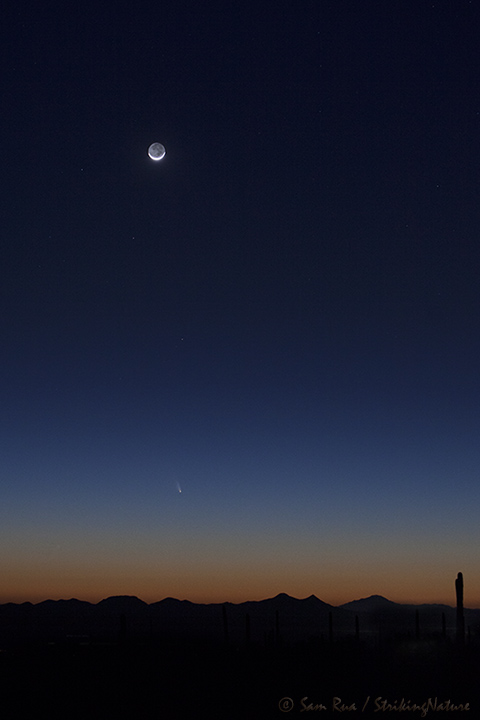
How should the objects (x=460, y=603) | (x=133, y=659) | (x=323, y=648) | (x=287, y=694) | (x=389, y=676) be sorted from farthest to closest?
(x=460, y=603) < (x=323, y=648) < (x=389, y=676) < (x=133, y=659) < (x=287, y=694)

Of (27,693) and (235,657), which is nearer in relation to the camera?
(27,693)

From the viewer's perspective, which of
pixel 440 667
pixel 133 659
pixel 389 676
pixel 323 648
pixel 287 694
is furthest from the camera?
pixel 323 648

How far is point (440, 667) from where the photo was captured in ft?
92.7

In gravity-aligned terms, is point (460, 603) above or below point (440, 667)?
above

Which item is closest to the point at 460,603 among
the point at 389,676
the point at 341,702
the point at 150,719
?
the point at 389,676

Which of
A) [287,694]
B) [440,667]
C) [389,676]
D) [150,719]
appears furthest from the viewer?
[440,667]

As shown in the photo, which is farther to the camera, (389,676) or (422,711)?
(389,676)

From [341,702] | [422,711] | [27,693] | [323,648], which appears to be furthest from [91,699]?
[323,648]

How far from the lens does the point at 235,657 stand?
1064 inches

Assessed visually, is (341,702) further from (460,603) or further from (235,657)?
(460,603)

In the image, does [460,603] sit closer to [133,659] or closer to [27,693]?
[133,659]

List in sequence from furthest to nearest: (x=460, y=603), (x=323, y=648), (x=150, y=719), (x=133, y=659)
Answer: (x=460, y=603)
(x=323, y=648)
(x=133, y=659)
(x=150, y=719)

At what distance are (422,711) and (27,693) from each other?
40.7ft

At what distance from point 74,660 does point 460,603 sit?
21.0 m
